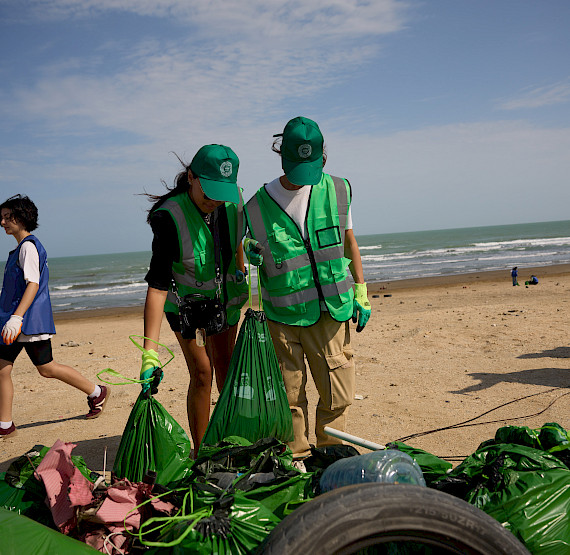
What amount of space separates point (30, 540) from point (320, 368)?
1660 mm

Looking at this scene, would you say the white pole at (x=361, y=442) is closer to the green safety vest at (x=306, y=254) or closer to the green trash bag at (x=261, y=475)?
the green trash bag at (x=261, y=475)

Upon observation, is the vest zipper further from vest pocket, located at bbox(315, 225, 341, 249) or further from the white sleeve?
the white sleeve

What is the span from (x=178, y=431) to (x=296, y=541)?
1.18 m

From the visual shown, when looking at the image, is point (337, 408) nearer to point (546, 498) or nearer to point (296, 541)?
point (546, 498)

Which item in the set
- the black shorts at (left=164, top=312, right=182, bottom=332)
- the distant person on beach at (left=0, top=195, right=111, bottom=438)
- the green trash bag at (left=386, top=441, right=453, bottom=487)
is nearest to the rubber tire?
the green trash bag at (left=386, top=441, right=453, bottom=487)

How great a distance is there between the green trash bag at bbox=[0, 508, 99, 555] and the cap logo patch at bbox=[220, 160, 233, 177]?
5.55 ft

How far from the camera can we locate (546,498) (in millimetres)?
1569

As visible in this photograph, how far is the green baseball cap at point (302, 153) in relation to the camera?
2555 millimetres

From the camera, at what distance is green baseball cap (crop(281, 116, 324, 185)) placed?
8.38ft

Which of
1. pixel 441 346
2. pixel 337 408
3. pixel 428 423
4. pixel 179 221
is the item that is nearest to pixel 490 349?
pixel 441 346

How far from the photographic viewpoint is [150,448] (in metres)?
2.14

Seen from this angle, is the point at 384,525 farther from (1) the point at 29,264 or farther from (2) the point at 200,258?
(1) the point at 29,264

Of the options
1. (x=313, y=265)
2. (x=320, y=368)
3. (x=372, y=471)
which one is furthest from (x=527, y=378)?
(x=372, y=471)

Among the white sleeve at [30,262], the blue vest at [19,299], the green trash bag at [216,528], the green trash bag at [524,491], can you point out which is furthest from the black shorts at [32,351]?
the green trash bag at [524,491]
